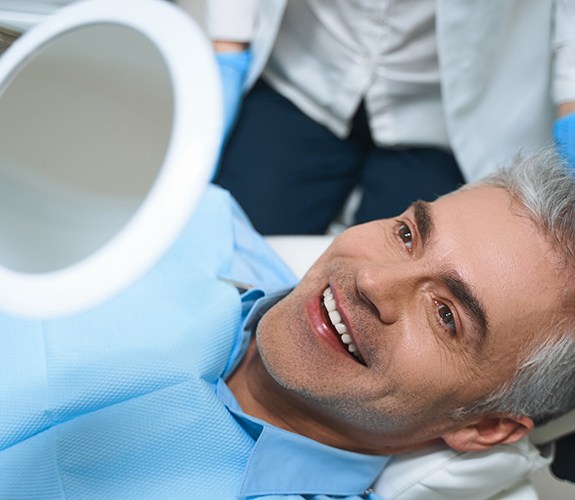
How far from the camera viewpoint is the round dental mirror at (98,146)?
54 cm

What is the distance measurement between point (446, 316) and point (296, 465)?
0.31 meters

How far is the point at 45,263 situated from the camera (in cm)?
63

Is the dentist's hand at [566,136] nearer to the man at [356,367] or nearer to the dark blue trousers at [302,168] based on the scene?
the man at [356,367]

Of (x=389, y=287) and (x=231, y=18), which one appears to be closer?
(x=389, y=287)

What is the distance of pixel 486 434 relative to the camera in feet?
3.30

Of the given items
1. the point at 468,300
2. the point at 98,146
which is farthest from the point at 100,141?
the point at 468,300

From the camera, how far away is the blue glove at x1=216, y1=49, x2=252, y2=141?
139 cm

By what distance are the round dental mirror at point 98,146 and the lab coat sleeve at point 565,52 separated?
0.69m

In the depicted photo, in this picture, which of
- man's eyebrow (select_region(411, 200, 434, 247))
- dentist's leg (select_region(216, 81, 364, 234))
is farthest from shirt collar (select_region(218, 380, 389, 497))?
dentist's leg (select_region(216, 81, 364, 234))

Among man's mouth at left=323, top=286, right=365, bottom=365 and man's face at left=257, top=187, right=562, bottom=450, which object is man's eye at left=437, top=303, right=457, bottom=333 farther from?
man's mouth at left=323, top=286, right=365, bottom=365

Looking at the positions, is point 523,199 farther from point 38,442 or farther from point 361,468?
point 38,442

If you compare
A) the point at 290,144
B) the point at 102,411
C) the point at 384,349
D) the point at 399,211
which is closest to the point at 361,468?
the point at 384,349

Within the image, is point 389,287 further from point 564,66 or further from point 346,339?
point 564,66

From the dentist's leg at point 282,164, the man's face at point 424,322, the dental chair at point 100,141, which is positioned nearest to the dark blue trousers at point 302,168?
the dentist's leg at point 282,164
